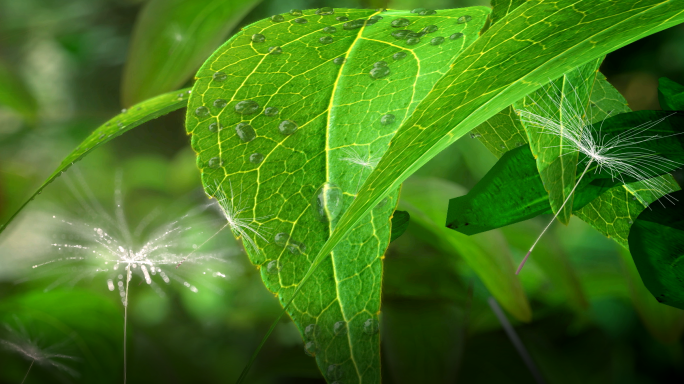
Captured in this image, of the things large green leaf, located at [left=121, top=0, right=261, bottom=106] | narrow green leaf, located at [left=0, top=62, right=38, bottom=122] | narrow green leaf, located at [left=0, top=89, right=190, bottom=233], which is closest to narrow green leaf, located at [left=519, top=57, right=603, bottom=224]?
narrow green leaf, located at [left=0, top=89, right=190, bottom=233]

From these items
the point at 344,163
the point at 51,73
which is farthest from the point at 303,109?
the point at 51,73

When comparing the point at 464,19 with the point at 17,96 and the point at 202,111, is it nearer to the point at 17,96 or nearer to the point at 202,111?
the point at 202,111

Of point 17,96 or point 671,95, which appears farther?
point 17,96

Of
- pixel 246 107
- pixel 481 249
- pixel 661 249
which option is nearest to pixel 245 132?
pixel 246 107

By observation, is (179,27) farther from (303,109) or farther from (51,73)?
(303,109)

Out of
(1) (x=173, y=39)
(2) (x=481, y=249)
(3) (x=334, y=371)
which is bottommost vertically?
(2) (x=481, y=249)

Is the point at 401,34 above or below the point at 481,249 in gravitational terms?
above
